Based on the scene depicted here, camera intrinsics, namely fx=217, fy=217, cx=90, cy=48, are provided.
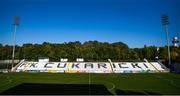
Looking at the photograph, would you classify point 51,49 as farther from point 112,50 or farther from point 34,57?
point 112,50

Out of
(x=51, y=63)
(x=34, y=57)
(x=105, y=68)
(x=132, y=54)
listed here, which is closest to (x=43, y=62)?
(x=51, y=63)

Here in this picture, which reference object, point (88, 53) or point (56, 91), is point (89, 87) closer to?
point (56, 91)

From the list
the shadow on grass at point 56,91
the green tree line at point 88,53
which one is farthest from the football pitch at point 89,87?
the green tree line at point 88,53

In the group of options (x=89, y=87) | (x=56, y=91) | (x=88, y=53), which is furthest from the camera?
(x=88, y=53)

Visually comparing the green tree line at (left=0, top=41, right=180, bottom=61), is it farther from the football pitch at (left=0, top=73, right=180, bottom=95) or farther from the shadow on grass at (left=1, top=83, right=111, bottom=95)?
the shadow on grass at (left=1, top=83, right=111, bottom=95)

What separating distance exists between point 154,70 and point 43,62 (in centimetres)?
2851

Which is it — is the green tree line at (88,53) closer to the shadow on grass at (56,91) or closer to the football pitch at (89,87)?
the football pitch at (89,87)

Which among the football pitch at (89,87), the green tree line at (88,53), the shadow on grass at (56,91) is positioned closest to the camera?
the shadow on grass at (56,91)

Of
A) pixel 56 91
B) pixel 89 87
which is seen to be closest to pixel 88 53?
pixel 89 87

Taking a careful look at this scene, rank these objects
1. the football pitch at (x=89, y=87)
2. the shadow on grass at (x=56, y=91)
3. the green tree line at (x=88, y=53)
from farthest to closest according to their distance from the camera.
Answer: the green tree line at (x=88, y=53), the football pitch at (x=89, y=87), the shadow on grass at (x=56, y=91)

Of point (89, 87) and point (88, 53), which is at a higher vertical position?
point (88, 53)

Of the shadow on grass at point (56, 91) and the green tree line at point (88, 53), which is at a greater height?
the green tree line at point (88, 53)

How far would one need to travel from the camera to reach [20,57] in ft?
273

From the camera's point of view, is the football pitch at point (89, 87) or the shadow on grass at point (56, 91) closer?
the shadow on grass at point (56, 91)
